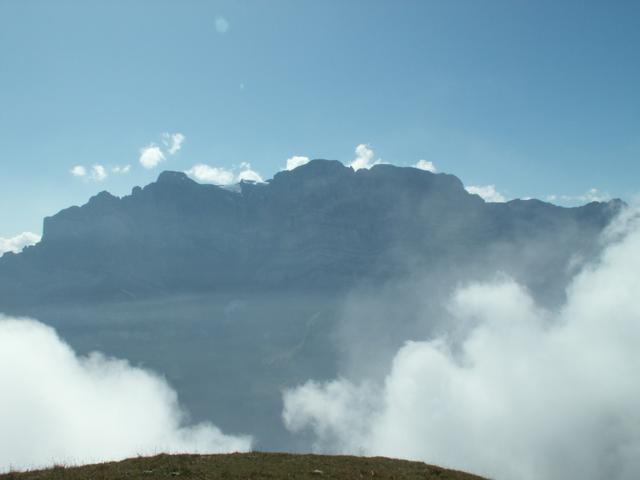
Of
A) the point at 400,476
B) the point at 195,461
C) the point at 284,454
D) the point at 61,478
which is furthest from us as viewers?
the point at 284,454

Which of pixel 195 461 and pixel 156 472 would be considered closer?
pixel 156 472

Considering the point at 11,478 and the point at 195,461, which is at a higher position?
the point at 195,461

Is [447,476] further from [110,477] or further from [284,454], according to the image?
[110,477]

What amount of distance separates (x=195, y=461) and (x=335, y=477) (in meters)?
11.3

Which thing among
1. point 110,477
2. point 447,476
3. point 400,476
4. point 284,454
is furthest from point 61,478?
point 447,476

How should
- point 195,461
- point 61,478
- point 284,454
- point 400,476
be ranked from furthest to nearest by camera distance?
point 284,454, point 195,461, point 400,476, point 61,478

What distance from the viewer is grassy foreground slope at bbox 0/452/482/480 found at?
36875mm

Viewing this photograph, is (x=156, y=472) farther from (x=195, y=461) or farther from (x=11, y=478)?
(x=11, y=478)

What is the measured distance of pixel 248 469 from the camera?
127 ft

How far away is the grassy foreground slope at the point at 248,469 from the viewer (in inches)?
1452

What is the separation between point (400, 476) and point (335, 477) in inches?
192

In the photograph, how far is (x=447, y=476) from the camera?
39000 millimetres

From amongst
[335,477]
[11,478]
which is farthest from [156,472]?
[335,477]

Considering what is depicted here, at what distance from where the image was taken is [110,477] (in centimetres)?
3588
